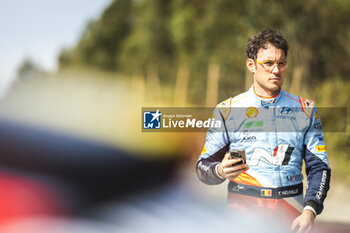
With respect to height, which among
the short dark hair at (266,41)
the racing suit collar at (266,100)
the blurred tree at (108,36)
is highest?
the blurred tree at (108,36)

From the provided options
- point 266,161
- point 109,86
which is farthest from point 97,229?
point 109,86

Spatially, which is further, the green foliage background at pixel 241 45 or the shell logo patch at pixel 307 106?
the green foliage background at pixel 241 45

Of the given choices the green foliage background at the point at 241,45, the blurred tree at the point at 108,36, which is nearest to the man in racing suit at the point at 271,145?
the green foliage background at the point at 241,45

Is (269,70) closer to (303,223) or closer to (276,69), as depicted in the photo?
(276,69)

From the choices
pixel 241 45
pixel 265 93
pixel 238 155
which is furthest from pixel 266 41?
pixel 241 45

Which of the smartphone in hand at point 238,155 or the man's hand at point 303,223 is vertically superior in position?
the smartphone in hand at point 238,155

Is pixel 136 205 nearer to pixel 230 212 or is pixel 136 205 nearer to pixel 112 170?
pixel 112 170

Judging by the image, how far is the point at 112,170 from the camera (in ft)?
16.9

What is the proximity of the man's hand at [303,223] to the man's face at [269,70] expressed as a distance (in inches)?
34.2

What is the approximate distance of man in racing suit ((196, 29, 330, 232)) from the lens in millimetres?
2693

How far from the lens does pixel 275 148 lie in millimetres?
2727

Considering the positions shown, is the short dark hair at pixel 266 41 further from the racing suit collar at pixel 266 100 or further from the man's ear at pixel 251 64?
the racing suit collar at pixel 266 100

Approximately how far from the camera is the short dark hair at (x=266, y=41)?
275cm

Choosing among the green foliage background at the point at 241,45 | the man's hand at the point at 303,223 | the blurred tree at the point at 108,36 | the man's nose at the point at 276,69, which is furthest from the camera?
the blurred tree at the point at 108,36
